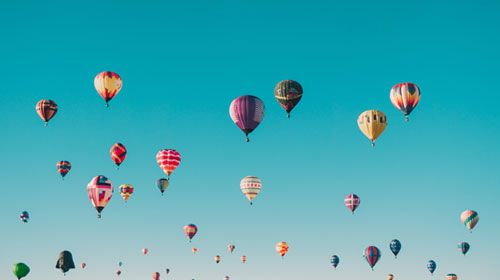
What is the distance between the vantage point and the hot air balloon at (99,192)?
61.9m

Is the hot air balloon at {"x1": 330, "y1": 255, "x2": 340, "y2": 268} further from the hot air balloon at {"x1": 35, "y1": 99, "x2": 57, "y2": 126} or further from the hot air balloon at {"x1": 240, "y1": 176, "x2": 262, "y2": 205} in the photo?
the hot air balloon at {"x1": 35, "y1": 99, "x2": 57, "y2": 126}

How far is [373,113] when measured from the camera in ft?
207

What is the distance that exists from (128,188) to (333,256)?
88.6 feet

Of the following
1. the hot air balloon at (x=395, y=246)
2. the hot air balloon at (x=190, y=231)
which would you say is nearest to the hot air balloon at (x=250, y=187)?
the hot air balloon at (x=190, y=231)

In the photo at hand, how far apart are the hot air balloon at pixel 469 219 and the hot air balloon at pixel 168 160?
95.6ft

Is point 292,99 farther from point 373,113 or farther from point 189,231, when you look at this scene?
point 189,231

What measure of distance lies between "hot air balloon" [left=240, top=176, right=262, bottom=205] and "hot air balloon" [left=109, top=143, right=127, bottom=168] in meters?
9.66

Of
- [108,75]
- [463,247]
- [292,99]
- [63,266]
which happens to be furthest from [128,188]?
[463,247]

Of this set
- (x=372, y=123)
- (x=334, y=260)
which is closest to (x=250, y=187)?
(x=372, y=123)

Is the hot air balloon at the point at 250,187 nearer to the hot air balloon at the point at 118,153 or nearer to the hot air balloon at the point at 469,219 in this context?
the hot air balloon at the point at 118,153

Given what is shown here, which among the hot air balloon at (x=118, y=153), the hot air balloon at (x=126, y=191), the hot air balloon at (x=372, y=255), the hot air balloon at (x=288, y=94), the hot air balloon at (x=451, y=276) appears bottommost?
the hot air balloon at (x=372, y=255)

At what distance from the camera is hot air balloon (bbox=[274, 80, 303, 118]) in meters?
60.1

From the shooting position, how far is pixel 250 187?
7119cm

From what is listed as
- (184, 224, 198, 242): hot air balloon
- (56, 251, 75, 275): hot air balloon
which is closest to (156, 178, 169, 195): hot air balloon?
(56, 251, 75, 275): hot air balloon
